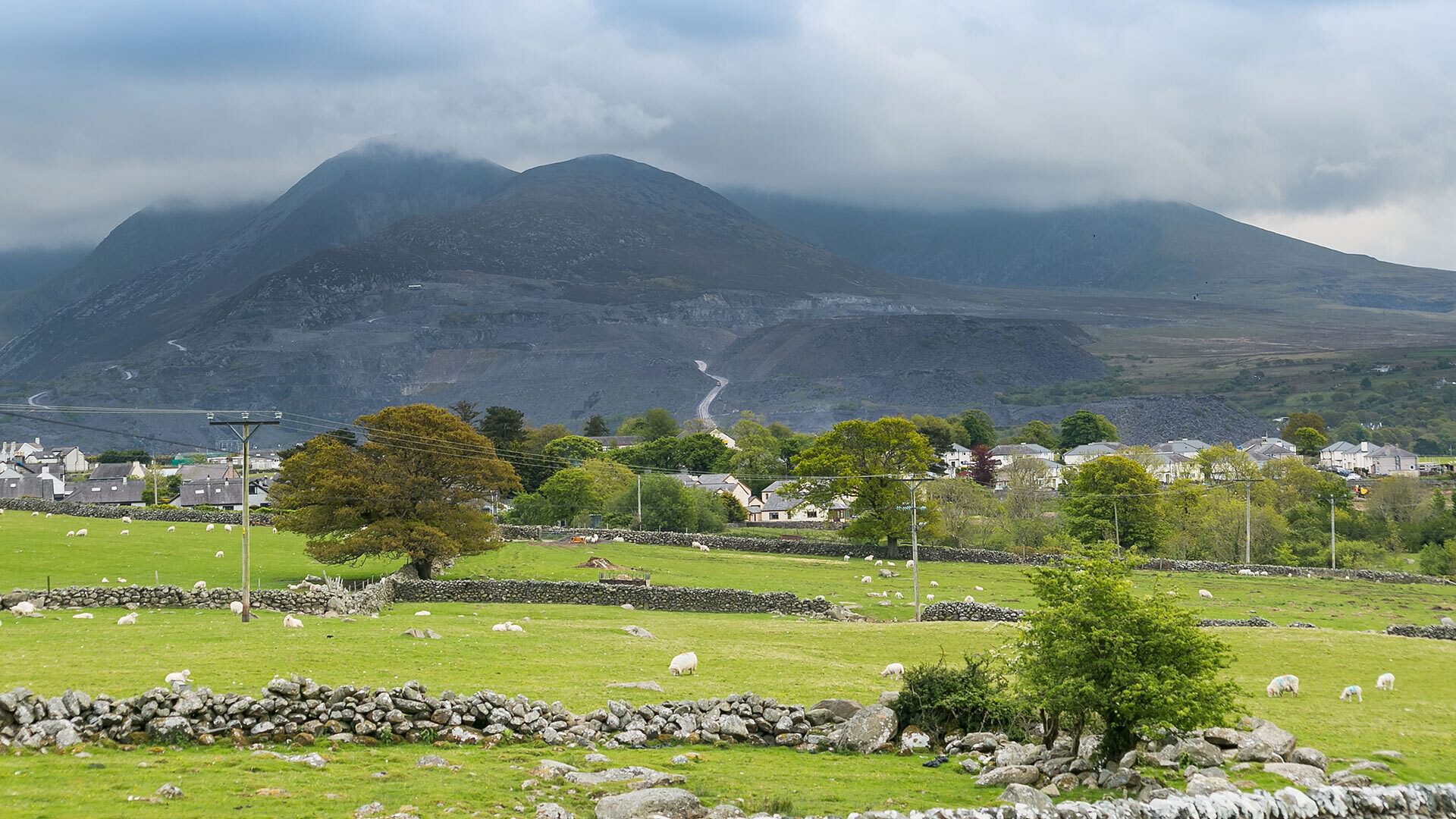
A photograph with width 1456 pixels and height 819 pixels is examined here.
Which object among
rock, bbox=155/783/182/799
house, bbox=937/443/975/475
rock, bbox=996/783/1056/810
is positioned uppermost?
house, bbox=937/443/975/475

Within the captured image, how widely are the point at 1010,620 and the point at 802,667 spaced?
16.5 metres

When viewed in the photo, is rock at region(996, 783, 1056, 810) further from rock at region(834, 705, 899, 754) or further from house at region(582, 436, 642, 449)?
house at region(582, 436, 642, 449)

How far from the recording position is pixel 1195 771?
18.7 meters

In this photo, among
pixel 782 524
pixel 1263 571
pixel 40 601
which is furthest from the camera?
pixel 782 524

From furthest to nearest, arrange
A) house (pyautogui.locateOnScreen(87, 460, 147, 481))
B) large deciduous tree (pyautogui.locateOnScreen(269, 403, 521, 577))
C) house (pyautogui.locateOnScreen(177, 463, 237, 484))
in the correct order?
1. house (pyautogui.locateOnScreen(87, 460, 147, 481))
2. house (pyautogui.locateOnScreen(177, 463, 237, 484))
3. large deciduous tree (pyautogui.locateOnScreen(269, 403, 521, 577))

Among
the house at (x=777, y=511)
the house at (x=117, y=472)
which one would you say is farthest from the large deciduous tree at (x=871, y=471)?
the house at (x=117, y=472)

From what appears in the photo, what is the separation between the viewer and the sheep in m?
27.6

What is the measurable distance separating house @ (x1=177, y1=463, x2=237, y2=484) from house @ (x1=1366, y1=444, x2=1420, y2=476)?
13207cm

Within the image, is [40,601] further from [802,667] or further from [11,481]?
[11,481]

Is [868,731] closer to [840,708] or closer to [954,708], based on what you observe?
[840,708]

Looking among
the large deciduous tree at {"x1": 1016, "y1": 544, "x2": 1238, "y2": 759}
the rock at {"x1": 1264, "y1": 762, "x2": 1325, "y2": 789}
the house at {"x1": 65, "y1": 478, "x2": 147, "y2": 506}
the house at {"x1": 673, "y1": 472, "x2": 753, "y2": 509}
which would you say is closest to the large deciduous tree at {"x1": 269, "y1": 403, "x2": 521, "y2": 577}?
the large deciduous tree at {"x1": 1016, "y1": 544, "x2": 1238, "y2": 759}

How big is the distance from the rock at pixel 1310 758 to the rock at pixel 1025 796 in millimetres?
5054

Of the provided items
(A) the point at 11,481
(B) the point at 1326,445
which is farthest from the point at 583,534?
(B) the point at 1326,445

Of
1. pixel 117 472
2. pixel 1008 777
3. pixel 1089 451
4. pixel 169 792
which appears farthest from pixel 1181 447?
pixel 169 792
